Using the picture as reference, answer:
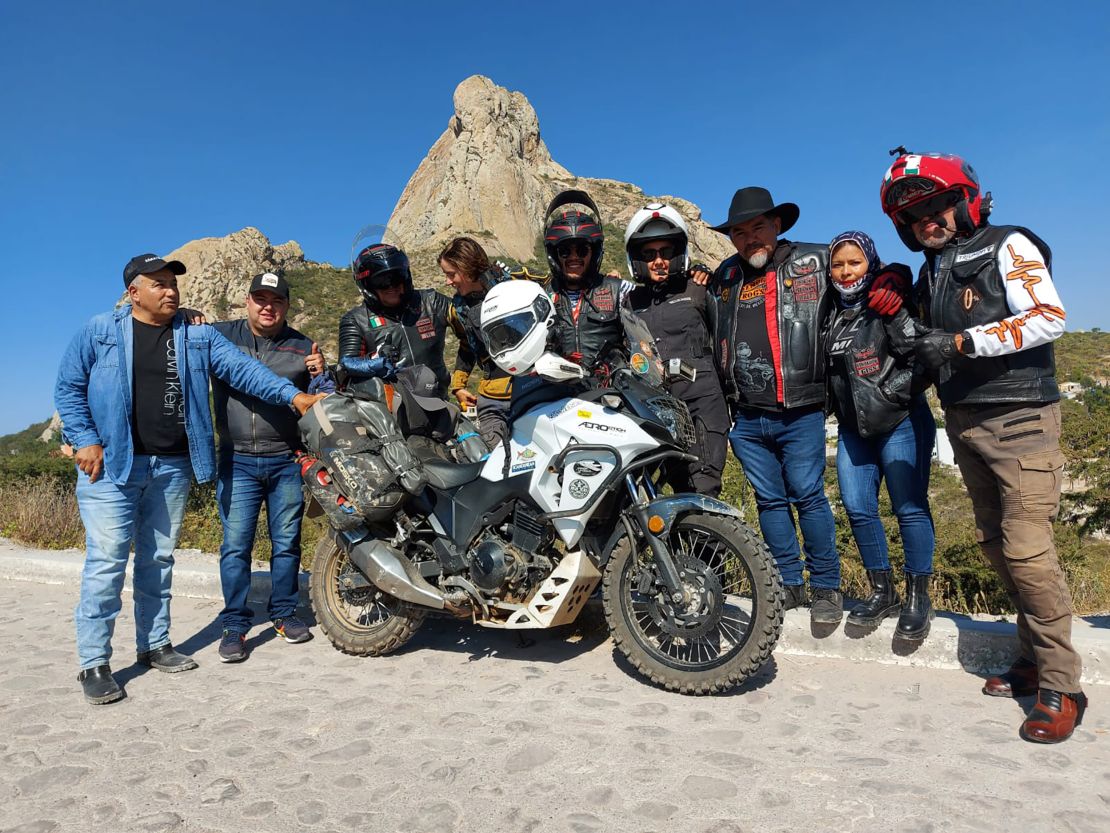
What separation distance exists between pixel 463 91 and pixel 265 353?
12694 cm

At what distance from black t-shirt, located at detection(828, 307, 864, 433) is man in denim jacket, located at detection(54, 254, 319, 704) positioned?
2.94 meters

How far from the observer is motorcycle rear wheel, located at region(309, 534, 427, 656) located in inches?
167

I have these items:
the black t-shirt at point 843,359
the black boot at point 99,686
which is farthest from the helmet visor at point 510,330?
the black boot at point 99,686

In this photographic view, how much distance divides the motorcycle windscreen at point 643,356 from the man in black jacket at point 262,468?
7.45 feet

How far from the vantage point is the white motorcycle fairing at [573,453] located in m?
3.52

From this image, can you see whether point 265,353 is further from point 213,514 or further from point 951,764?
point 213,514

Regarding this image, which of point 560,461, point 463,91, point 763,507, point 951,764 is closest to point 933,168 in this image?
point 763,507

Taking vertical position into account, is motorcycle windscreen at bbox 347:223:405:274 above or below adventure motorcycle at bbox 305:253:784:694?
above

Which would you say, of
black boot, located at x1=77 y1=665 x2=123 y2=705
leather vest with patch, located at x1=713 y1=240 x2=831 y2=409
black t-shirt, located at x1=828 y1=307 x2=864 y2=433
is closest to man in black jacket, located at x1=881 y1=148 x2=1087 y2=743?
black t-shirt, located at x1=828 y1=307 x2=864 y2=433

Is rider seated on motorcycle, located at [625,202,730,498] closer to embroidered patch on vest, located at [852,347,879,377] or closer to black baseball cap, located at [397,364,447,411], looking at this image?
embroidered patch on vest, located at [852,347,879,377]

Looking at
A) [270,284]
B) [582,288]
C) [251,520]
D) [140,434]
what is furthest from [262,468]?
[582,288]

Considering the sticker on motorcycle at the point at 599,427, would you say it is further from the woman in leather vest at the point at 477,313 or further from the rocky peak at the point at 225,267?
the rocky peak at the point at 225,267

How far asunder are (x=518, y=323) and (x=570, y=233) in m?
0.98

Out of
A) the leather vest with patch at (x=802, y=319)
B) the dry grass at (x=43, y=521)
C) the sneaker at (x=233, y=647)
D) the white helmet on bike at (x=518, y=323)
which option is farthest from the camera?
the dry grass at (x=43, y=521)
